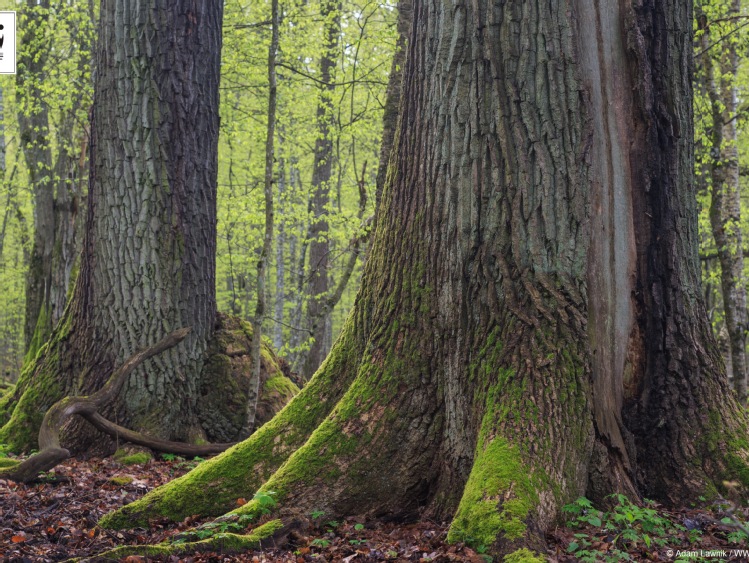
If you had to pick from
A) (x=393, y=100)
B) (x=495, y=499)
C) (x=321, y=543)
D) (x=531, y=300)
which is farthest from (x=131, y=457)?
(x=393, y=100)

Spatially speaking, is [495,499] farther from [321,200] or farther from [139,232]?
[321,200]

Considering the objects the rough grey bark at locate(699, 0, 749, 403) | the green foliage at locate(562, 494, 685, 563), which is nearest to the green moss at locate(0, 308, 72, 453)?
the green foliage at locate(562, 494, 685, 563)

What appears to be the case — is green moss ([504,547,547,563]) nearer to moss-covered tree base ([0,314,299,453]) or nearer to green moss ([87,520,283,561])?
green moss ([87,520,283,561])

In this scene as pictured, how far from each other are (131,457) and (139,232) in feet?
7.51

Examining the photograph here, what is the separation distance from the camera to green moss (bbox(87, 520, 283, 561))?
3.39 meters

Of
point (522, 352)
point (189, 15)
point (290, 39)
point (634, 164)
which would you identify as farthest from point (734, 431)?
point (290, 39)

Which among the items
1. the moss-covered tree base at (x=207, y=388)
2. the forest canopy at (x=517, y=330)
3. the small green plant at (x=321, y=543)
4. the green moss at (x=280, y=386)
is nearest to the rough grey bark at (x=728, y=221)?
the forest canopy at (x=517, y=330)

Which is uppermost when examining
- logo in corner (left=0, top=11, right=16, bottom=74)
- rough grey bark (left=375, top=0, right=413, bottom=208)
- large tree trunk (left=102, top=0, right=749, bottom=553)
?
logo in corner (left=0, top=11, right=16, bottom=74)

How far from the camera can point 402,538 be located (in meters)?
3.70

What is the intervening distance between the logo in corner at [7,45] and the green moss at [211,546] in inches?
435

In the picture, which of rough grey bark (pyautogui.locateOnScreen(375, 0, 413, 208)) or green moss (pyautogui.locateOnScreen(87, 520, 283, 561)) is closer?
green moss (pyautogui.locateOnScreen(87, 520, 283, 561))

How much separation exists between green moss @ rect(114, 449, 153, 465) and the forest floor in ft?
5.34

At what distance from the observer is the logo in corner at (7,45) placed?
1164 centimetres

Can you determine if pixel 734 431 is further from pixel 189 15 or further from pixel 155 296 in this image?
pixel 189 15
